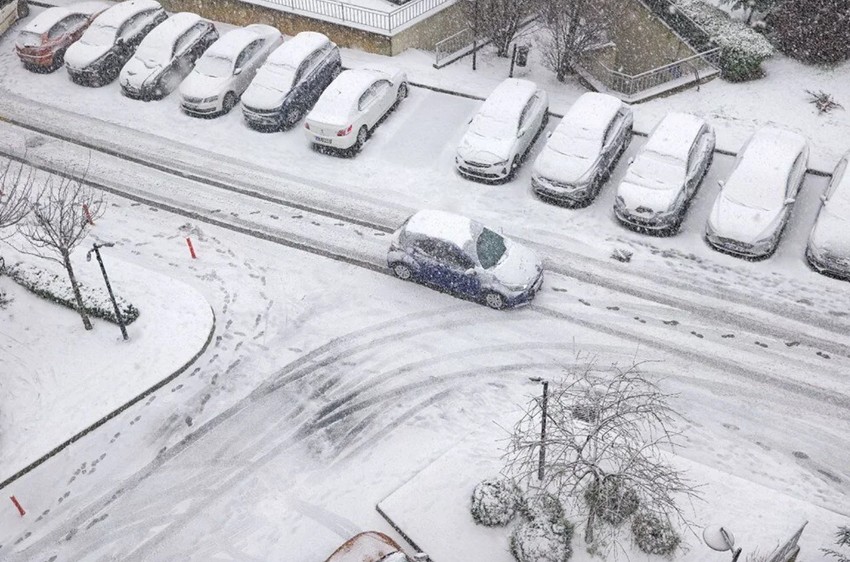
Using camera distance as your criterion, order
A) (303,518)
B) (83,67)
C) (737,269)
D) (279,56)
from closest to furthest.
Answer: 1. (303,518)
2. (737,269)
3. (279,56)
4. (83,67)

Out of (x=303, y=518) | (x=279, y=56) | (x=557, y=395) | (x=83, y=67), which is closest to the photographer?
(x=557, y=395)

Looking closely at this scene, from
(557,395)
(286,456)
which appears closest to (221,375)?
(286,456)

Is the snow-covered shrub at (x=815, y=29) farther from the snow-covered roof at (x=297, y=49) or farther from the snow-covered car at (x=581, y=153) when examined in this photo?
the snow-covered roof at (x=297, y=49)

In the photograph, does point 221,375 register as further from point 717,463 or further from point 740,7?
point 740,7

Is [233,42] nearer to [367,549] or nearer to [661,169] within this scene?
[661,169]

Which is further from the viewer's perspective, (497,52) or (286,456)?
(497,52)

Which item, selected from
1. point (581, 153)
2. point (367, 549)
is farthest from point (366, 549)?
point (581, 153)

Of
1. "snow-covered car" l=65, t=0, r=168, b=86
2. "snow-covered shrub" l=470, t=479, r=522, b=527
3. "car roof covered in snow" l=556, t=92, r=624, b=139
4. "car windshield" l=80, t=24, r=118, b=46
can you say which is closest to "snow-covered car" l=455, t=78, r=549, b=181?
"car roof covered in snow" l=556, t=92, r=624, b=139
